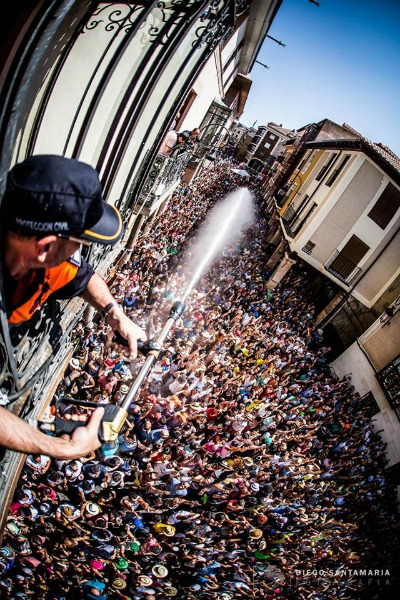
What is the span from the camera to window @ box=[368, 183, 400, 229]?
18906mm

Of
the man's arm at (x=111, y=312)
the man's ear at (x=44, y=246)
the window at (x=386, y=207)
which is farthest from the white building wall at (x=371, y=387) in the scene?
the man's ear at (x=44, y=246)

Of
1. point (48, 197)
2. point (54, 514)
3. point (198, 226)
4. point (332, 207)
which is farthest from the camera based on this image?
point (198, 226)

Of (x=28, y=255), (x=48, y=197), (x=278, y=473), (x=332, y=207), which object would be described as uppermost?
(x=332, y=207)

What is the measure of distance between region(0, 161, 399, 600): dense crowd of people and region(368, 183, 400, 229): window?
36.6 ft

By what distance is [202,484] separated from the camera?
7.41m

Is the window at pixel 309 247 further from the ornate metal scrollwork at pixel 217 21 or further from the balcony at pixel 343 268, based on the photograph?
the ornate metal scrollwork at pixel 217 21

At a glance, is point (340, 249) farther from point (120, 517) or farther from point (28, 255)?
point (28, 255)

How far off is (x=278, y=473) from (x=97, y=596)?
5204 millimetres

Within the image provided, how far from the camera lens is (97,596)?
586 centimetres

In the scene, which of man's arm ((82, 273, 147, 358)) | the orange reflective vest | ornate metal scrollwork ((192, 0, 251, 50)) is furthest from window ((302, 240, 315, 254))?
the orange reflective vest

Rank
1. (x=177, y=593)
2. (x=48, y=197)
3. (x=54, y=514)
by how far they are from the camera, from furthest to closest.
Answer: (x=177, y=593) < (x=54, y=514) < (x=48, y=197)

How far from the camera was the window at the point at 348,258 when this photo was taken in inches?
801

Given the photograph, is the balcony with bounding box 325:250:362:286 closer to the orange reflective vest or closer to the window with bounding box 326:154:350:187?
the window with bounding box 326:154:350:187

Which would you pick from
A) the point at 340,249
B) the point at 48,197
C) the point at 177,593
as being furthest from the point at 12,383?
the point at 340,249
